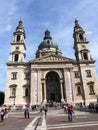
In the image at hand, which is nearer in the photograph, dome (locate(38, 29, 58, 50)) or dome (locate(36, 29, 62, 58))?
dome (locate(36, 29, 62, 58))

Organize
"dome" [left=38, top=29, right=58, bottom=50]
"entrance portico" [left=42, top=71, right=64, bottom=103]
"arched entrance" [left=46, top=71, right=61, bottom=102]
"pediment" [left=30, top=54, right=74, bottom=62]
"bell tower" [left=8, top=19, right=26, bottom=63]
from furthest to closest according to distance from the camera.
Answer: "dome" [left=38, top=29, right=58, bottom=50] → "bell tower" [left=8, top=19, right=26, bottom=63] → "arched entrance" [left=46, top=71, right=61, bottom=102] → "entrance portico" [left=42, top=71, right=64, bottom=103] → "pediment" [left=30, top=54, right=74, bottom=62]

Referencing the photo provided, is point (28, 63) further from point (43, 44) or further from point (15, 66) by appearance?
point (43, 44)

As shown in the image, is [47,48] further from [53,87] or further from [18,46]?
[53,87]

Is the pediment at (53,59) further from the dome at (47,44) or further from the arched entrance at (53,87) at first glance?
the dome at (47,44)

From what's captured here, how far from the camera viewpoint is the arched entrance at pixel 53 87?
4590 centimetres

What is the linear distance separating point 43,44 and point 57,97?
82.2 ft

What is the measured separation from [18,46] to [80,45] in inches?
778

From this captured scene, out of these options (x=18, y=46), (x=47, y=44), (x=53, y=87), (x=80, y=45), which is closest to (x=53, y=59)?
(x=53, y=87)

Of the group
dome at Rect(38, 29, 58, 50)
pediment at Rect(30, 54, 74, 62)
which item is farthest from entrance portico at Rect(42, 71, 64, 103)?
dome at Rect(38, 29, 58, 50)

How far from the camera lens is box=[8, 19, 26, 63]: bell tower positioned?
1824 inches

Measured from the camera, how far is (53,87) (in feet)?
154

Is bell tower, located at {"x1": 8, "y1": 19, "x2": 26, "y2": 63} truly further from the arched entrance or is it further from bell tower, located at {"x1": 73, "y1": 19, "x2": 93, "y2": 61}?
bell tower, located at {"x1": 73, "y1": 19, "x2": 93, "y2": 61}

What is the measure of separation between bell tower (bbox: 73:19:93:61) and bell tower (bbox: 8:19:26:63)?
17.2 m

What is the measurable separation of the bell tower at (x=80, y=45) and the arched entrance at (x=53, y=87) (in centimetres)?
928
